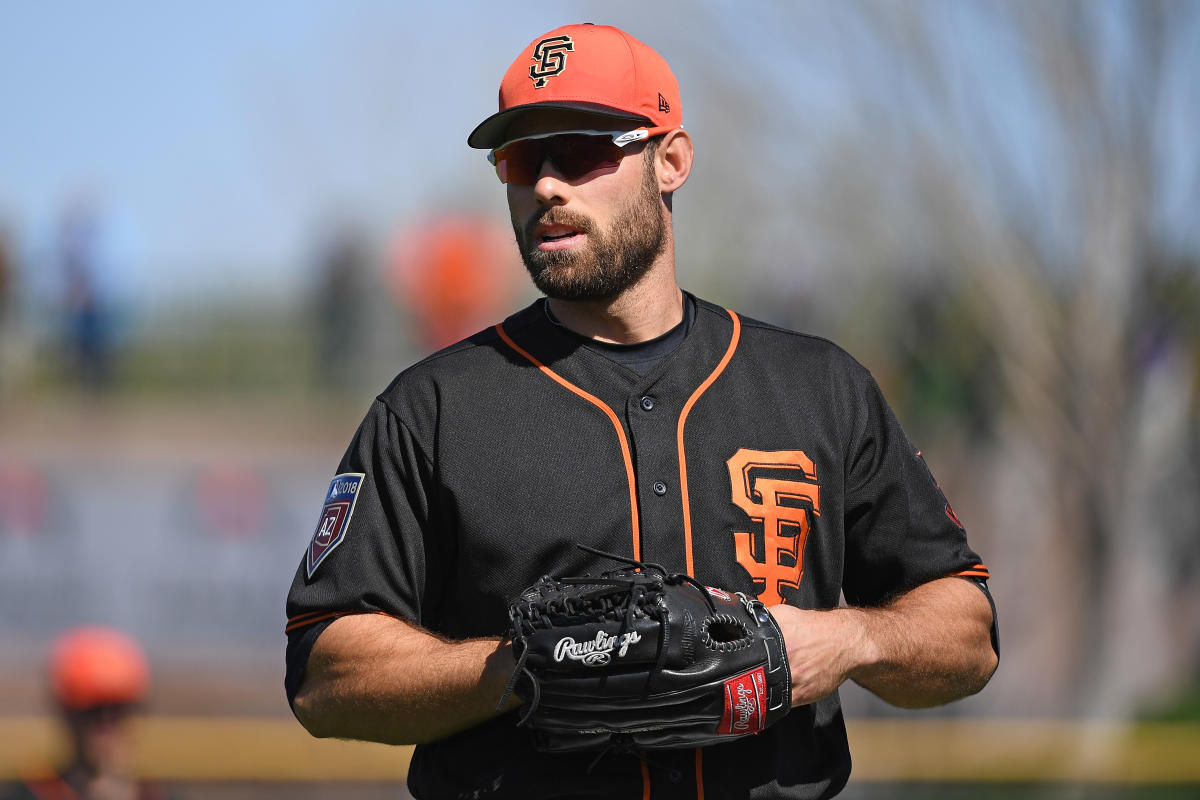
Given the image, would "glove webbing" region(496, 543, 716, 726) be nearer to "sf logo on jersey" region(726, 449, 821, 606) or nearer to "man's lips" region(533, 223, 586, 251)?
"sf logo on jersey" region(726, 449, 821, 606)

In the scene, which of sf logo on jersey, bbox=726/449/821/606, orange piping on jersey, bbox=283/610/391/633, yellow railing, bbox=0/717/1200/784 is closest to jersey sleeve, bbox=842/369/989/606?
sf logo on jersey, bbox=726/449/821/606

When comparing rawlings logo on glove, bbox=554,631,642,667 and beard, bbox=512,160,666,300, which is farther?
beard, bbox=512,160,666,300

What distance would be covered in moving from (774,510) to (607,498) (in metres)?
0.27

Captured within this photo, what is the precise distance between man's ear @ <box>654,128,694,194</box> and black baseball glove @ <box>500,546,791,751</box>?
763mm

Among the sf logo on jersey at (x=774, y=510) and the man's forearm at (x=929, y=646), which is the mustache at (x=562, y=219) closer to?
the sf logo on jersey at (x=774, y=510)

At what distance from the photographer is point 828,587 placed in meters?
2.30

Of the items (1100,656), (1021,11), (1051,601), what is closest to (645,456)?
(1021,11)

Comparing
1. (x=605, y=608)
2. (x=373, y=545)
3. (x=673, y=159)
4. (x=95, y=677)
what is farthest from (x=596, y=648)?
(x=95, y=677)

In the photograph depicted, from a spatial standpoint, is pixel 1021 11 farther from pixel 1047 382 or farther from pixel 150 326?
pixel 150 326

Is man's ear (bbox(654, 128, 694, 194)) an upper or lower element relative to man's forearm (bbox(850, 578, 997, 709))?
upper

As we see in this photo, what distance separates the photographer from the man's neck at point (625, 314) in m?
2.37

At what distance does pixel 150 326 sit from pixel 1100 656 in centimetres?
935

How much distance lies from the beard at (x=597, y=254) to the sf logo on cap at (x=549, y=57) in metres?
0.22

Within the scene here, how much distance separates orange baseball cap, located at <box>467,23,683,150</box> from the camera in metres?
2.28
